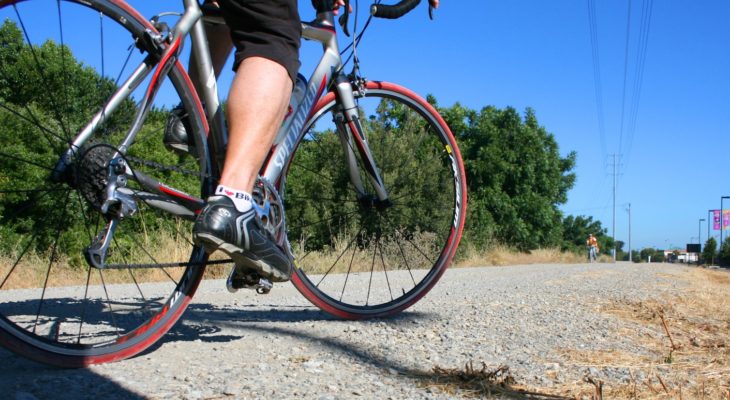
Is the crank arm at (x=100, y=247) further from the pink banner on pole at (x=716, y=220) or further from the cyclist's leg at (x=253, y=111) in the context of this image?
the pink banner on pole at (x=716, y=220)

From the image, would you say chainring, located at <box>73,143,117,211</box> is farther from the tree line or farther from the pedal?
the tree line

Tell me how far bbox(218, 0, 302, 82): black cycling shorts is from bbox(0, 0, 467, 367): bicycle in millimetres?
242

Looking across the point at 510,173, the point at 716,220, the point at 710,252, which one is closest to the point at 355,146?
the point at 510,173

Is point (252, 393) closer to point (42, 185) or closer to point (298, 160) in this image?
point (42, 185)

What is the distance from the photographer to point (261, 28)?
2.27 metres

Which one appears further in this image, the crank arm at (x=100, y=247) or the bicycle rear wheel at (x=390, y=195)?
the bicycle rear wheel at (x=390, y=195)

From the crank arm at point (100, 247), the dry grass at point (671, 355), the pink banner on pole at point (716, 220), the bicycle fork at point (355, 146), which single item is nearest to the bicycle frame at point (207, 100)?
the bicycle fork at point (355, 146)

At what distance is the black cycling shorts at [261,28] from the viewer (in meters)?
2.26

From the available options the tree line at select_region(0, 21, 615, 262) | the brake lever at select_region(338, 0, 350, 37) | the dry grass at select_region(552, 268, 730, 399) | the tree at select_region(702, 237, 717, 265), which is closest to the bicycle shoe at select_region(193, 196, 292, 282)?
the dry grass at select_region(552, 268, 730, 399)

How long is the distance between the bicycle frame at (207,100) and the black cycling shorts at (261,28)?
0.74ft

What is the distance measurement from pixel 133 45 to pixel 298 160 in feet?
4.56

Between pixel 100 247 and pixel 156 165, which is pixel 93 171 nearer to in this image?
pixel 100 247

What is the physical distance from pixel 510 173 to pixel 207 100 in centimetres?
4010

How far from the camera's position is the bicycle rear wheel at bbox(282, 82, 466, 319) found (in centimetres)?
346
